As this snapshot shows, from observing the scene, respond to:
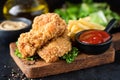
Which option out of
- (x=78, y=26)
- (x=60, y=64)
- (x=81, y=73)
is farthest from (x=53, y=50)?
(x=78, y=26)

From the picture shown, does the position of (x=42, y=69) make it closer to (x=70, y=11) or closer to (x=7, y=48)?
(x=7, y=48)

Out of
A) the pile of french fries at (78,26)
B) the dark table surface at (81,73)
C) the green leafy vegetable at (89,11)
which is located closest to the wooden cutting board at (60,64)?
the dark table surface at (81,73)

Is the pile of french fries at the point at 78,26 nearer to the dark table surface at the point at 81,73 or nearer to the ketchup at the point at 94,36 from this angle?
the ketchup at the point at 94,36

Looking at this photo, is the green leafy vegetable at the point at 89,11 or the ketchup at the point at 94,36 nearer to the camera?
the ketchup at the point at 94,36

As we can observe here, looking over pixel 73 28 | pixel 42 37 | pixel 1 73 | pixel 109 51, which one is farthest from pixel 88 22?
pixel 1 73

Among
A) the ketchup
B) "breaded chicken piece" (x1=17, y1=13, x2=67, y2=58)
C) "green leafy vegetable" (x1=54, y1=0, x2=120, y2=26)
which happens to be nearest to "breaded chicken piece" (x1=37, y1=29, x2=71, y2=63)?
"breaded chicken piece" (x1=17, y1=13, x2=67, y2=58)
